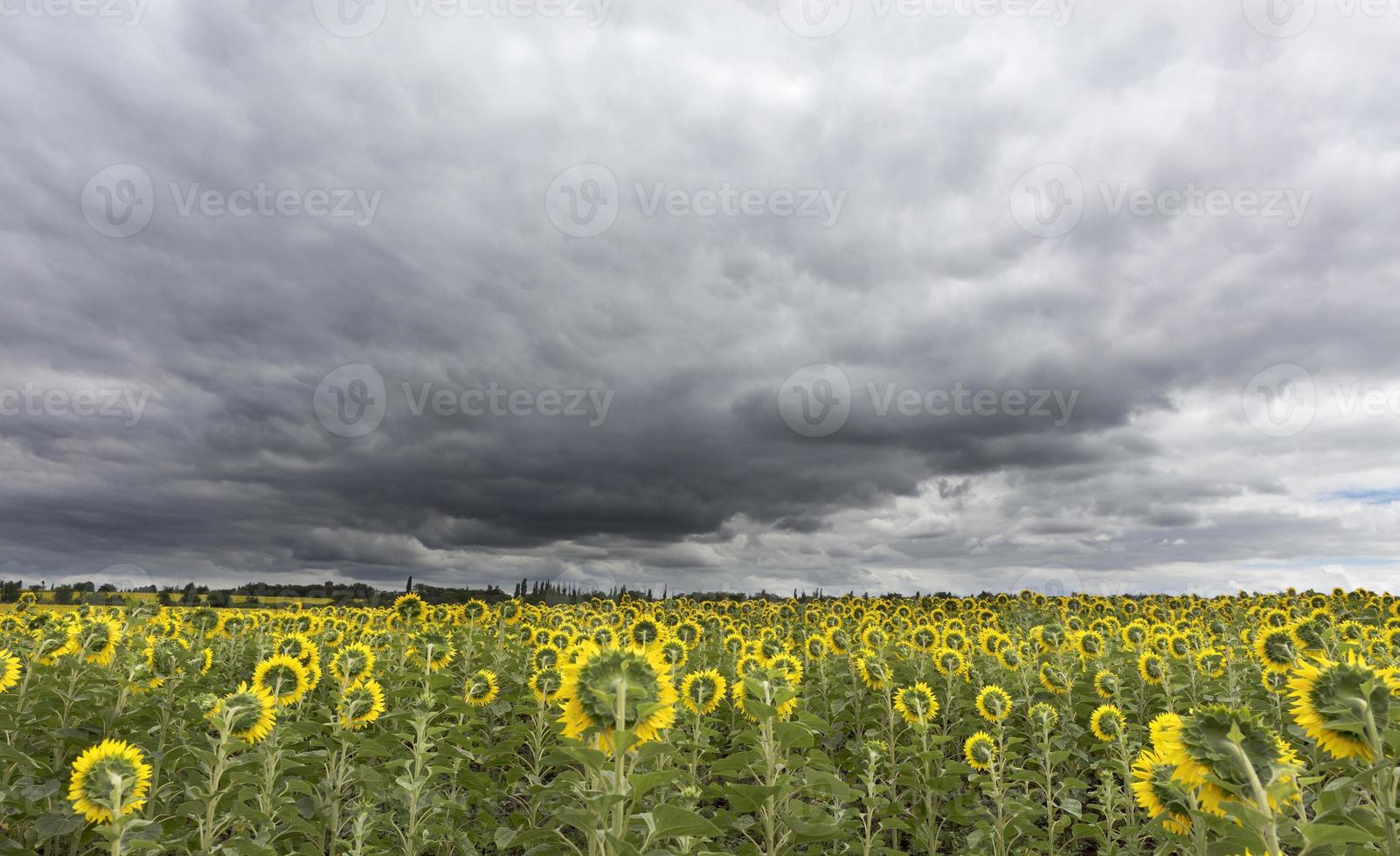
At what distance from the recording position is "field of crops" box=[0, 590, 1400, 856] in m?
5.07

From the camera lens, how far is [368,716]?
938cm

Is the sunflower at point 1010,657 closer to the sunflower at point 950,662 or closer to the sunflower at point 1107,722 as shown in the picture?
the sunflower at point 950,662

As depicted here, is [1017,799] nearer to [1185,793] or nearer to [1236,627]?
[1185,793]

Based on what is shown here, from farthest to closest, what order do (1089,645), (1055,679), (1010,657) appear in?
1. (1089,645)
2. (1010,657)
3. (1055,679)

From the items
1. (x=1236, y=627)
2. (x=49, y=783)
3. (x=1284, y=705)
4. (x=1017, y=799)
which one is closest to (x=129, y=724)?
(x=49, y=783)

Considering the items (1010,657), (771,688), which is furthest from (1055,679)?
(771,688)

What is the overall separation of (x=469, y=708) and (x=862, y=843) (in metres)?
6.62

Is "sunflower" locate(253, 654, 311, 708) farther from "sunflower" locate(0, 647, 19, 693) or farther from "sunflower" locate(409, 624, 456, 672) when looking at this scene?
"sunflower" locate(0, 647, 19, 693)

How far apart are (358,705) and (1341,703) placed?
34.3ft

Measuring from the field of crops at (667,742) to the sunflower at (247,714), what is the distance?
0.05 metres

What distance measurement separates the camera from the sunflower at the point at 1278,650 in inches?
433

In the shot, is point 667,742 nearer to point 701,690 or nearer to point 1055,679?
point 701,690

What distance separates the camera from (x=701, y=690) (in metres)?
9.72

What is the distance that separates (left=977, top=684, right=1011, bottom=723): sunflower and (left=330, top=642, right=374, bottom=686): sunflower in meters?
10.2
